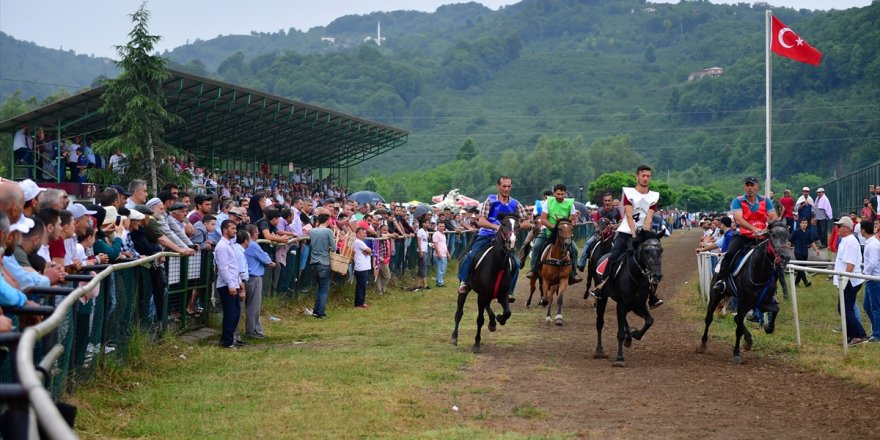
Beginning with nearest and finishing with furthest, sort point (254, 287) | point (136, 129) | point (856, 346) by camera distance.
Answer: point (856, 346)
point (254, 287)
point (136, 129)

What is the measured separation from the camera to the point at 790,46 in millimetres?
28234

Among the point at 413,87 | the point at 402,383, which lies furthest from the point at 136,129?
the point at 413,87

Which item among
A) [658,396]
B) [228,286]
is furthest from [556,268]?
[658,396]

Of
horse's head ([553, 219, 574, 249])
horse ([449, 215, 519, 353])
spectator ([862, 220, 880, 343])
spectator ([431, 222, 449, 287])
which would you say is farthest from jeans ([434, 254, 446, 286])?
spectator ([862, 220, 880, 343])

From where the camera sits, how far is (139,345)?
39.7ft

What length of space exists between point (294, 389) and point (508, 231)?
15.5ft

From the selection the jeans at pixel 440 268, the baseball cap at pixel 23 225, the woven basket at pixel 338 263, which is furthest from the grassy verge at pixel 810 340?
the baseball cap at pixel 23 225

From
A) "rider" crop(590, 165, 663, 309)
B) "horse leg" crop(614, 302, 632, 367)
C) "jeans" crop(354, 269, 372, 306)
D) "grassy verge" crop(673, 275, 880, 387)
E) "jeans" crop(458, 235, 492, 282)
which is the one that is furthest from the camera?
"jeans" crop(354, 269, 372, 306)

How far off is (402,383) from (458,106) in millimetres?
187459

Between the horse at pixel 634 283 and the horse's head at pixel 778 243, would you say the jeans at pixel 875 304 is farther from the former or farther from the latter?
the horse at pixel 634 283

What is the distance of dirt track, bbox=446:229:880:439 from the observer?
9.12 meters

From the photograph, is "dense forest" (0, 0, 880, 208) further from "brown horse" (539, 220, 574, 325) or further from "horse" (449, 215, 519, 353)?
"horse" (449, 215, 519, 353)

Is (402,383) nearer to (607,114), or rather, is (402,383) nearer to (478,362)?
(478,362)

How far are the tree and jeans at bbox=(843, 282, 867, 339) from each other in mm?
19222
